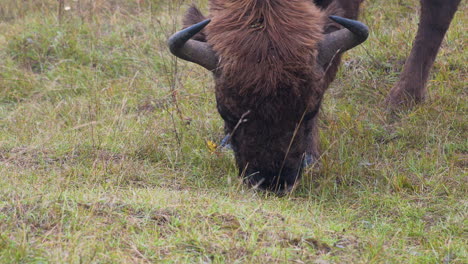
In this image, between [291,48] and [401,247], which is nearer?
[401,247]

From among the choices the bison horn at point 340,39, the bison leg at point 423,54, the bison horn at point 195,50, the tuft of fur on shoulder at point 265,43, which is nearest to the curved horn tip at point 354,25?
the bison horn at point 340,39

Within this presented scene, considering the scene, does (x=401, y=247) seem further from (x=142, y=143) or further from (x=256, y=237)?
(x=142, y=143)

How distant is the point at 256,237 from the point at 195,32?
1.76m

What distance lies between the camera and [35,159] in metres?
4.91

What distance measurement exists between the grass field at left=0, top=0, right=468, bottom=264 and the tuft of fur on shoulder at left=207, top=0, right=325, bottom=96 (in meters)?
0.80

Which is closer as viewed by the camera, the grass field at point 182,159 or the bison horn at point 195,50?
the grass field at point 182,159

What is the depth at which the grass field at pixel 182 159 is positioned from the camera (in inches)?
132

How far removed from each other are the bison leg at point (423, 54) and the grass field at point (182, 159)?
7.6 inches

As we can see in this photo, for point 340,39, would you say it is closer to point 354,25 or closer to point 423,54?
point 354,25

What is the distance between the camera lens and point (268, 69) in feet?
14.0

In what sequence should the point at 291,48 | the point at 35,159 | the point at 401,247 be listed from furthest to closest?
the point at 35,159 → the point at 291,48 → the point at 401,247

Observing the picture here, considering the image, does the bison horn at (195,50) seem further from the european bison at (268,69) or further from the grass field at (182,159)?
the grass field at (182,159)

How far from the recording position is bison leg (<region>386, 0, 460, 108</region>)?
20.3ft

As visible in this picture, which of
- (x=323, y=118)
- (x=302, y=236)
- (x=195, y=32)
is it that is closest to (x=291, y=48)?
(x=195, y=32)
